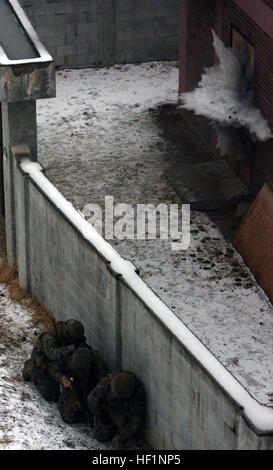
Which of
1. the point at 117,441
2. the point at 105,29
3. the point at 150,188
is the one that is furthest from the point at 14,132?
the point at 105,29

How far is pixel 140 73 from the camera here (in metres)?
26.1

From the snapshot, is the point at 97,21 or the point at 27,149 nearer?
the point at 27,149

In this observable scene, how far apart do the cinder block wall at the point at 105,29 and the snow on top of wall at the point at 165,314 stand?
7.79 meters

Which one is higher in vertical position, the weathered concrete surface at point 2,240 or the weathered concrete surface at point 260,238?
the weathered concrete surface at point 260,238

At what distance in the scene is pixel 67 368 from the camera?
1577 centimetres

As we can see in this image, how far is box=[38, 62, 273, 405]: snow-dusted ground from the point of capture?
55.7 feet

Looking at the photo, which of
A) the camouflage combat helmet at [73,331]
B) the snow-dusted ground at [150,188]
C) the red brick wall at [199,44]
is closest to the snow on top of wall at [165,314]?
the camouflage combat helmet at [73,331]

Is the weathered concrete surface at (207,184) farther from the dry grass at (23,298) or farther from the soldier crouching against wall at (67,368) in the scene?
the soldier crouching against wall at (67,368)

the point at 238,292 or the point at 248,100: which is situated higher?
the point at 248,100

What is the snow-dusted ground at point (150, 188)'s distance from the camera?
16969mm

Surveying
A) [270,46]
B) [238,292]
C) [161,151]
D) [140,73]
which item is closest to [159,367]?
[238,292]

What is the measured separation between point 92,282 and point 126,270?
92cm

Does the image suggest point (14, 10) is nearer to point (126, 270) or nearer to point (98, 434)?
point (126, 270)

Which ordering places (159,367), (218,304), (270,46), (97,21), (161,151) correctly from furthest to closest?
(97,21), (161,151), (270,46), (218,304), (159,367)
